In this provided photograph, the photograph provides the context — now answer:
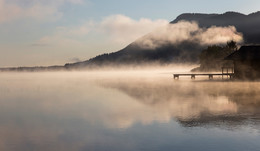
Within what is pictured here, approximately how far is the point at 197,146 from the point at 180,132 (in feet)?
7.06

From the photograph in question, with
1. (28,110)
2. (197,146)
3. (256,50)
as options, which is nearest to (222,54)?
(256,50)

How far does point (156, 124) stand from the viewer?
14.7m

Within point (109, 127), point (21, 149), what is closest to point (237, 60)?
point (109, 127)

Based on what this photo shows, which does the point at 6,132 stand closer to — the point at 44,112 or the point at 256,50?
the point at 44,112

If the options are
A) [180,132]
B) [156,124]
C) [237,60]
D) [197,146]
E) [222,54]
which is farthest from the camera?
[222,54]

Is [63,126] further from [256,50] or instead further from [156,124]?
[256,50]

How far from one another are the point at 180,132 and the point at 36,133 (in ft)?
17.6

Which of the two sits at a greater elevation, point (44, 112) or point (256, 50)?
point (256, 50)

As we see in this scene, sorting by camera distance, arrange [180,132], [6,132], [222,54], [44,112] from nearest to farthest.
→ 1. [180,132]
2. [6,132]
3. [44,112]
4. [222,54]

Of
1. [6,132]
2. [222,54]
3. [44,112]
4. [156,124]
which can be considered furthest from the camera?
[222,54]

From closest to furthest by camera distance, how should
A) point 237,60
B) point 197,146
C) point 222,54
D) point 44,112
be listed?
point 197,146 < point 44,112 < point 237,60 < point 222,54

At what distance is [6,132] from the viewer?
45.2 feet

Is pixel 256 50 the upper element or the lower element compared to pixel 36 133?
upper

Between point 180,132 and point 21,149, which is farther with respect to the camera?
point 180,132
